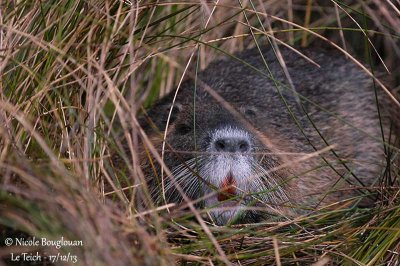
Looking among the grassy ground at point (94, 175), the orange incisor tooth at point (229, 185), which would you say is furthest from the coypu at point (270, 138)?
the grassy ground at point (94, 175)

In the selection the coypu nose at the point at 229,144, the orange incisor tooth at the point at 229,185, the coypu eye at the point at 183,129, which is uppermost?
the coypu eye at the point at 183,129

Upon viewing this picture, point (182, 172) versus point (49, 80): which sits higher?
point (49, 80)

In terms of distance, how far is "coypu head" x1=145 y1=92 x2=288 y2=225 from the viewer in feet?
12.5

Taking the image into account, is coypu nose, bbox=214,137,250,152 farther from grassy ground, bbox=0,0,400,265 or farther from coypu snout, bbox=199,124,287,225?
grassy ground, bbox=0,0,400,265

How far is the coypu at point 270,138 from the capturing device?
3834 millimetres

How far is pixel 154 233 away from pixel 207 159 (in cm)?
56

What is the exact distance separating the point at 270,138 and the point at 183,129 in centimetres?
57

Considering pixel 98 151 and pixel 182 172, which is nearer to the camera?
pixel 98 151

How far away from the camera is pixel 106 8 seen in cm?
370

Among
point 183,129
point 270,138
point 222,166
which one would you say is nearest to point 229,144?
point 222,166

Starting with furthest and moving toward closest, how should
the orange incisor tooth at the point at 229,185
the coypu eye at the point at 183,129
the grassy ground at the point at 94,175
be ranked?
the coypu eye at the point at 183,129 < the orange incisor tooth at the point at 229,185 < the grassy ground at the point at 94,175

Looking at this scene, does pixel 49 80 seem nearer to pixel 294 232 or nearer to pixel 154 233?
pixel 154 233

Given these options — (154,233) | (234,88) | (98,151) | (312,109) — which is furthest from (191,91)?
(154,233)

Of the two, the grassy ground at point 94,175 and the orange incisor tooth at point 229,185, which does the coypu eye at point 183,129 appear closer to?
the grassy ground at point 94,175
